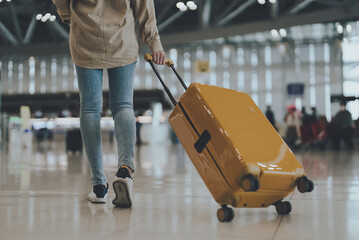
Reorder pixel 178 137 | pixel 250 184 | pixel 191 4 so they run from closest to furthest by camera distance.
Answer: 1. pixel 250 184
2. pixel 178 137
3. pixel 191 4

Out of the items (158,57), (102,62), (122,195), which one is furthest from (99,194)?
(158,57)

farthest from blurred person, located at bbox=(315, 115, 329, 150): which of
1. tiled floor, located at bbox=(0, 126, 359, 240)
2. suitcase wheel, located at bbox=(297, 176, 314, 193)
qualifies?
suitcase wheel, located at bbox=(297, 176, 314, 193)

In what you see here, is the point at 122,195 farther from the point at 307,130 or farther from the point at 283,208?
the point at 307,130

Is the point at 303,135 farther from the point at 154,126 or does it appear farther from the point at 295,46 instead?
the point at 295,46

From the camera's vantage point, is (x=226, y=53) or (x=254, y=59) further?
(x=226, y=53)

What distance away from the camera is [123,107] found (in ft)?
9.23

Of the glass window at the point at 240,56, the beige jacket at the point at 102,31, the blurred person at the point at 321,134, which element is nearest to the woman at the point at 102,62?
the beige jacket at the point at 102,31

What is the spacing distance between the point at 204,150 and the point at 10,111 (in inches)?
1375

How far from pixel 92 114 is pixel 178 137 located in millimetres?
671

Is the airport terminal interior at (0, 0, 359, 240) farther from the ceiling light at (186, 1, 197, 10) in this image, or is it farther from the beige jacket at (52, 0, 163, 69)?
the beige jacket at (52, 0, 163, 69)

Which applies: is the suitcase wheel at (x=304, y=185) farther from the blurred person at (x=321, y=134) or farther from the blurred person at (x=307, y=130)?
the blurred person at (x=307, y=130)

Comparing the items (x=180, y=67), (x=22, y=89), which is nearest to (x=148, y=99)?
(x=180, y=67)

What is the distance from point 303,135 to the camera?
47.8 feet

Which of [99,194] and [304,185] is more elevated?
[304,185]
